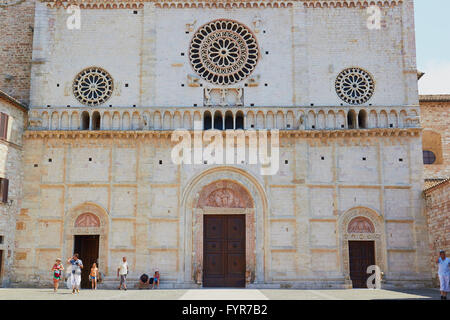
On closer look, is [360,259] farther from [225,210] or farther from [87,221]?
[87,221]

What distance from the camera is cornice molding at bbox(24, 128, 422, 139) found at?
2239 centimetres

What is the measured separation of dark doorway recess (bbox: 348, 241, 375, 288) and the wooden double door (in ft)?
14.9

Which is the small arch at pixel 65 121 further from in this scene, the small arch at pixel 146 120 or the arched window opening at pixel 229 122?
the arched window opening at pixel 229 122

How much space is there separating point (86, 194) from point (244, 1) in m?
11.2

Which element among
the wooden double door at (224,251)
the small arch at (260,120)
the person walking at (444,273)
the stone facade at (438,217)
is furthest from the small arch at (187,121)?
the person walking at (444,273)

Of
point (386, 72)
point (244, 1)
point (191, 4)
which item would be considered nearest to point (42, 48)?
point (191, 4)

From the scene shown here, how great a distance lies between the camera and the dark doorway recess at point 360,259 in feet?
71.4

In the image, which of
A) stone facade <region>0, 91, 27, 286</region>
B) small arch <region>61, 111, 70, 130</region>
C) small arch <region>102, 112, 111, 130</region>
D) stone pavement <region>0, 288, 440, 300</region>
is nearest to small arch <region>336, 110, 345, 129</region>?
stone pavement <region>0, 288, 440, 300</region>

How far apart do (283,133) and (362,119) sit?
147 inches

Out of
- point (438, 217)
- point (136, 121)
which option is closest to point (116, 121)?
point (136, 121)

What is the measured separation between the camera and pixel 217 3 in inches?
947

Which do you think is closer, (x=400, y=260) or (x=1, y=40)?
(x=400, y=260)

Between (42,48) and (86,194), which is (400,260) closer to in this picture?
(86,194)

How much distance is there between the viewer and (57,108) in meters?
23.2
